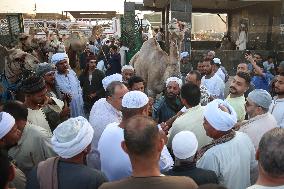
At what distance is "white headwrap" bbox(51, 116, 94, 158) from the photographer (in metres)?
2.74

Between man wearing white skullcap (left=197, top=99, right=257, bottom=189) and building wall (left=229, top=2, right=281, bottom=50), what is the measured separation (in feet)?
38.3

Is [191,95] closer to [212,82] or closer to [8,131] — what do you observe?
[8,131]

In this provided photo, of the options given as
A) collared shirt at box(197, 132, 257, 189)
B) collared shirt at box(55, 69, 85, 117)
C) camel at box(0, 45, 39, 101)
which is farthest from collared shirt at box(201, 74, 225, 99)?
collared shirt at box(197, 132, 257, 189)

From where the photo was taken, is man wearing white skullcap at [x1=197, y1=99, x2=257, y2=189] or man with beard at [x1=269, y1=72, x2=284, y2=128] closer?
man wearing white skullcap at [x1=197, y1=99, x2=257, y2=189]

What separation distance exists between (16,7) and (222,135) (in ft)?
81.7

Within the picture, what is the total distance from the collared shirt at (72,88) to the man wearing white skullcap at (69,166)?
10.8ft

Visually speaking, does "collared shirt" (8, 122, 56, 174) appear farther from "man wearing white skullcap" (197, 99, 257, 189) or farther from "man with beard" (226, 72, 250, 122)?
"man with beard" (226, 72, 250, 122)

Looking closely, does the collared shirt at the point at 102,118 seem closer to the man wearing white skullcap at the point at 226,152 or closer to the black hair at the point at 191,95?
the black hair at the point at 191,95

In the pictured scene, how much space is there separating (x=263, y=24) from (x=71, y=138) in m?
15.6

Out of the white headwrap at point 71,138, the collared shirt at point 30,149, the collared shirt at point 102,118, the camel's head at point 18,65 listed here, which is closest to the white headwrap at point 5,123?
the collared shirt at point 30,149

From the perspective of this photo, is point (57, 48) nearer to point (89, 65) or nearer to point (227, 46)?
point (89, 65)

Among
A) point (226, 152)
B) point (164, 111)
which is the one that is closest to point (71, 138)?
point (226, 152)

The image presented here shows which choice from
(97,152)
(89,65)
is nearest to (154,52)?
(89,65)

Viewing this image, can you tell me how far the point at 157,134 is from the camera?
2.41m
